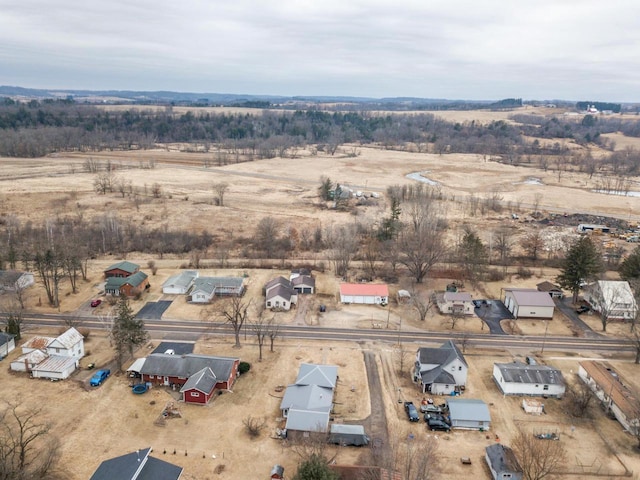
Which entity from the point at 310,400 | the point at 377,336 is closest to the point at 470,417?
the point at 310,400

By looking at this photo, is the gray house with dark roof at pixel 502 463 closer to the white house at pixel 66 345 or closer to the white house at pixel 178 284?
the white house at pixel 66 345

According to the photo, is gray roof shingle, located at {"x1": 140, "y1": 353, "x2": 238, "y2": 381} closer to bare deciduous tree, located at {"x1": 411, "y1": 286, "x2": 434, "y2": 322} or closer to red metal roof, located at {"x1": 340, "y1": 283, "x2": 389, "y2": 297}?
red metal roof, located at {"x1": 340, "y1": 283, "x2": 389, "y2": 297}

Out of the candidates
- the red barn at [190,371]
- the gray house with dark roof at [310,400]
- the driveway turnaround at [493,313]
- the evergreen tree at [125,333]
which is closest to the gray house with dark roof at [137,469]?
the gray house with dark roof at [310,400]

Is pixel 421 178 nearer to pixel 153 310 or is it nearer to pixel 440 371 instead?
pixel 153 310

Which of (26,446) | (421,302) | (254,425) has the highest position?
(26,446)

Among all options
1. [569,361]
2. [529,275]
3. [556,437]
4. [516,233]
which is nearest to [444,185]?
[516,233]

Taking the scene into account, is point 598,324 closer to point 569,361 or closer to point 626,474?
point 569,361

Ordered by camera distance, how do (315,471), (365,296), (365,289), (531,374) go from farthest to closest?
(365,289)
(365,296)
(531,374)
(315,471)

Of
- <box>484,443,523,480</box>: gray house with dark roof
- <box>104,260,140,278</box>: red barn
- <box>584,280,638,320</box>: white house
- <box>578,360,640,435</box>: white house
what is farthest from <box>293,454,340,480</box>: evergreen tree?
<box>104,260,140,278</box>: red barn
